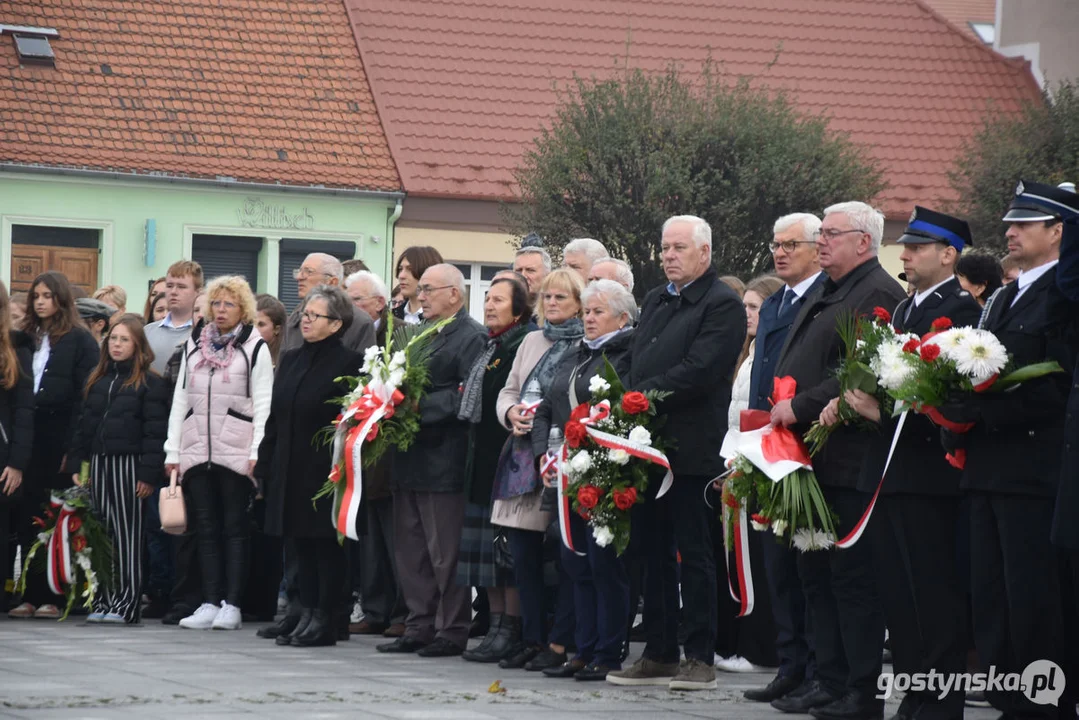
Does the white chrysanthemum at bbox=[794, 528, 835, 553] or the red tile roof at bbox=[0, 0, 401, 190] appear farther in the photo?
the red tile roof at bbox=[0, 0, 401, 190]

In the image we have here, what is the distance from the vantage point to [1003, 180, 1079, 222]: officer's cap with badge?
265 inches

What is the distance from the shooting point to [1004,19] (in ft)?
114

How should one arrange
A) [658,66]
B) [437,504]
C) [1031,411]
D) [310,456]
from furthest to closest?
[658,66] < [310,456] < [437,504] < [1031,411]

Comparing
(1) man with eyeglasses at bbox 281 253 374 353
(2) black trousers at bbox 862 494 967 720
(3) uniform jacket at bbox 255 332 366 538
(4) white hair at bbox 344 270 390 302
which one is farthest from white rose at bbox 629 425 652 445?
(4) white hair at bbox 344 270 390 302

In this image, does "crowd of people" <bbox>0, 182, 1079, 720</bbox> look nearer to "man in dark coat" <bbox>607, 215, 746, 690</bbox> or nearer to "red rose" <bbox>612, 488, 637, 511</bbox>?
"man in dark coat" <bbox>607, 215, 746, 690</bbox>

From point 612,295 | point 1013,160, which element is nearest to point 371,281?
point 612,295

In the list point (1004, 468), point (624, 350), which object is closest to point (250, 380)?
point (624, 350)

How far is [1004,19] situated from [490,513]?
27.3 m

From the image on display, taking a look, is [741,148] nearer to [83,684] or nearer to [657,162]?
[657,162]

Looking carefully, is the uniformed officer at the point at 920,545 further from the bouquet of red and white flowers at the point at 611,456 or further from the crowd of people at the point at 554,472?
the bouquet of red and white flowers at the point at 611,456

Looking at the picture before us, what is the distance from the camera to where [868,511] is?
754cm

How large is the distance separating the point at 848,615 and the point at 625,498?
54.7 inches

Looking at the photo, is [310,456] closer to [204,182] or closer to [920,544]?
[920,544]

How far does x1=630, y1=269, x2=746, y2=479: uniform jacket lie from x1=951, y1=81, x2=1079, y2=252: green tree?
54.2 feet
